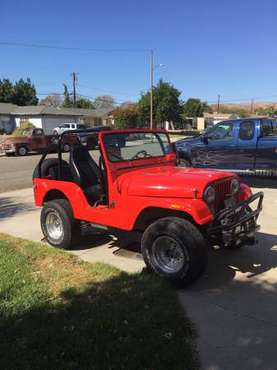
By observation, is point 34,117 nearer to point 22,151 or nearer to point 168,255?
point 22,151

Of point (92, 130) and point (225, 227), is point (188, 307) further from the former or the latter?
point (92, 130)

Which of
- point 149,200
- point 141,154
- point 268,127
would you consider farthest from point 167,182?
point 268,127

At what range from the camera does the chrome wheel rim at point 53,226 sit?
579 cm

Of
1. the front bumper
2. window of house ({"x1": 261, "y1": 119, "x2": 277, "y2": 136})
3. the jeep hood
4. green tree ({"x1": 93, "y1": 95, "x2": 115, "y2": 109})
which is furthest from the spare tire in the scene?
green tree ({"x1": 93, "y1": 95, "x2": 115, "y2": 109})

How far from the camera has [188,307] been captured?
12.8 feet

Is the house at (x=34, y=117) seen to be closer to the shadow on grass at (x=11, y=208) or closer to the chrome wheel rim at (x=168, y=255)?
the shadow on grass at (x=11, y=208)

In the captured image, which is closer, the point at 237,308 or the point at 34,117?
the point at 237,308

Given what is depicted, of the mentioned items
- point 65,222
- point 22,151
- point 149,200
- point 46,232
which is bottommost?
point 22,151

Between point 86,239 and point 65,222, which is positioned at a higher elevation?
point 65,222

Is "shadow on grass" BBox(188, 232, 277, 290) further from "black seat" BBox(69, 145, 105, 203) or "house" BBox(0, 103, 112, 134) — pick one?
"house" BBox(0, 103, 112, 134)

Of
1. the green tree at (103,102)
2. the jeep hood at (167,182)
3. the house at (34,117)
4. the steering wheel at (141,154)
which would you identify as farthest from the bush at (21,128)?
the green tree at (103,102)

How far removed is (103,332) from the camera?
3357 mm

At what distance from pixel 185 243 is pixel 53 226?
2583mm

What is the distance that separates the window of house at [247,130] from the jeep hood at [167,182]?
19.4ft
